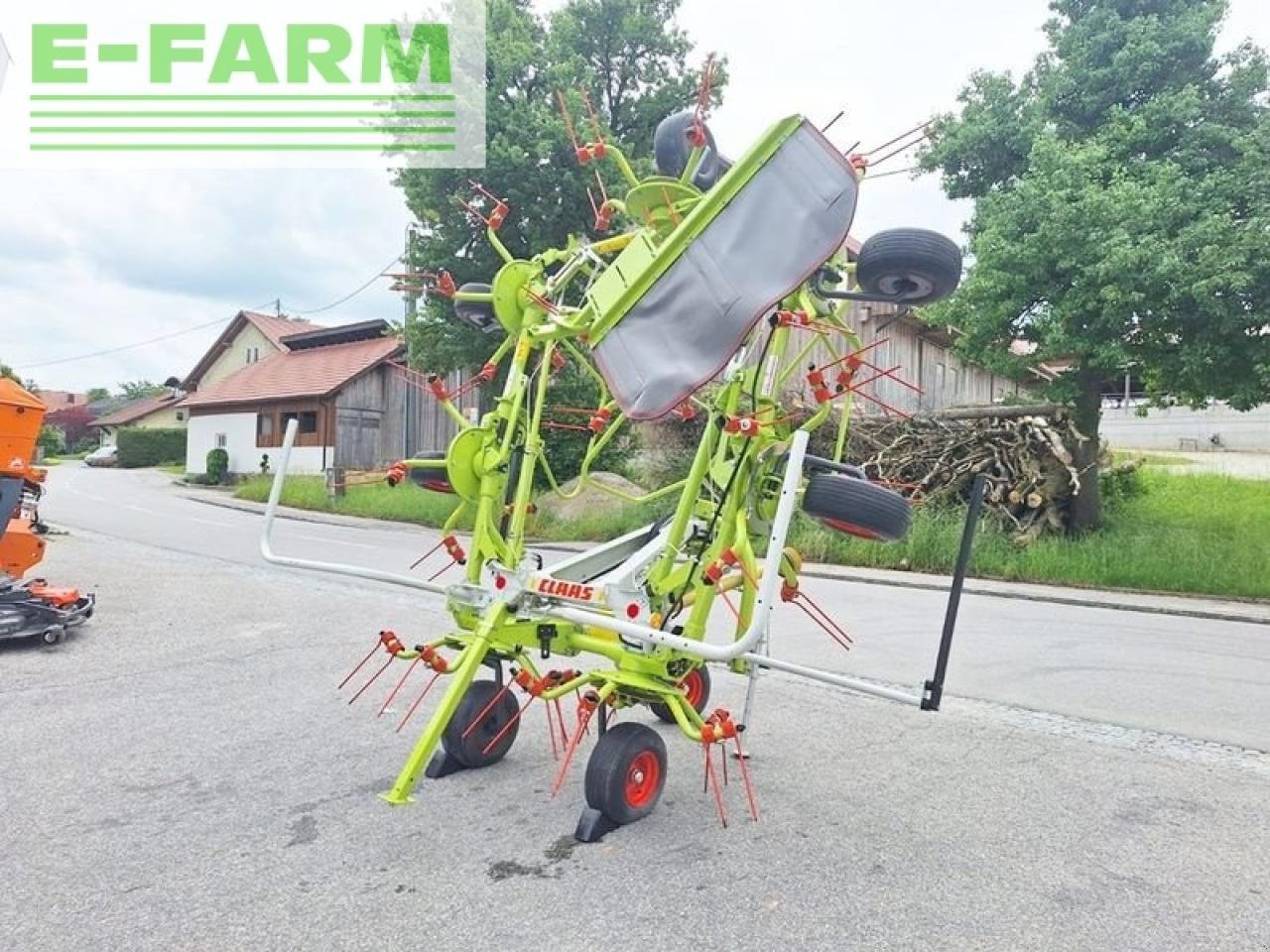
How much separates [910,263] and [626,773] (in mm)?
2215

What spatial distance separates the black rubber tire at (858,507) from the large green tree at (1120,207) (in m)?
9.48

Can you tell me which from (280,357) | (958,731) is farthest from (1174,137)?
(280,357)

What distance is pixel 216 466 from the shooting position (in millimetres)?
33625

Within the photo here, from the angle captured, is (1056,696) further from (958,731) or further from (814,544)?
(814,544)

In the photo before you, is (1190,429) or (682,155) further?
(1190,429)

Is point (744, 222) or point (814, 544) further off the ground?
point (744, 222)

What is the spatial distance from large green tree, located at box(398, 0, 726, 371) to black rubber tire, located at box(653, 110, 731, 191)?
14.2 metres

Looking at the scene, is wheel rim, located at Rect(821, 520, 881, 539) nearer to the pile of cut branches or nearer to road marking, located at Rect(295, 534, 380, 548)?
the pile of cut branches

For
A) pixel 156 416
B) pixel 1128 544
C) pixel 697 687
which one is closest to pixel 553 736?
pixel 697 687

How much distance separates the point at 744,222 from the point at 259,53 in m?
8.66

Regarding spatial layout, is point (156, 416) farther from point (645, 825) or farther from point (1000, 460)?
point (645, 825)

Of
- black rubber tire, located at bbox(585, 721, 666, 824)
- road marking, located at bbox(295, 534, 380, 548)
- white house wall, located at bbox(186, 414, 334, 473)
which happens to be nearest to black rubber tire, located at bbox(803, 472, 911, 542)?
black rubber tire, located at bbox(585, 721, 666, 824)

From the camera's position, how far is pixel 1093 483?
14141 millimetres

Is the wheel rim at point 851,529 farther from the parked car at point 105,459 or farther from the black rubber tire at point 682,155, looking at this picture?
the parked car at point 105,459
